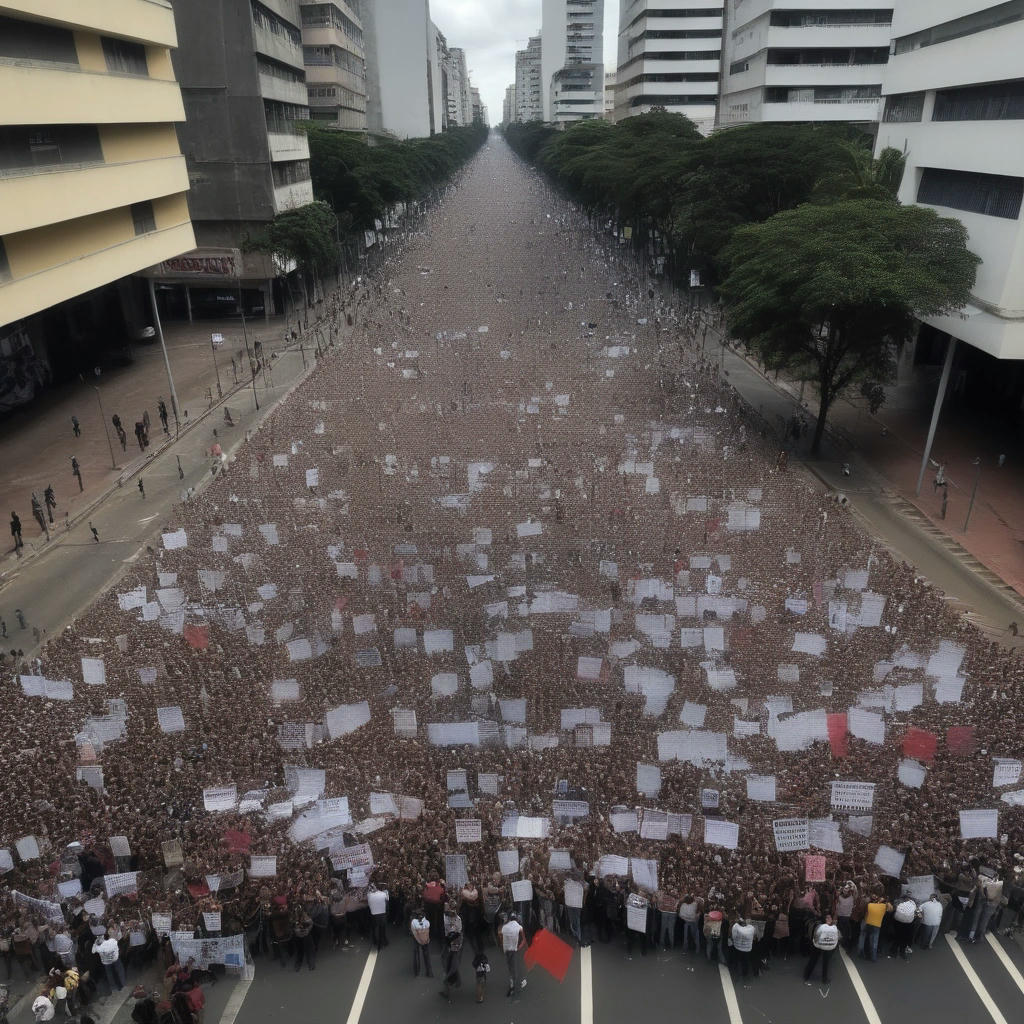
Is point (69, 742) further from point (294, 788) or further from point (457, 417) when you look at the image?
point (457, 417)

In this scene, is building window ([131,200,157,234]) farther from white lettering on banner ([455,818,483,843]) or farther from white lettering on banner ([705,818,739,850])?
white lettering on banner ([705,818,739,850])

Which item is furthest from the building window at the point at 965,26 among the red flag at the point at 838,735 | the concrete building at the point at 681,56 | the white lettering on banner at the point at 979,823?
the concrete building at the point at 681,56

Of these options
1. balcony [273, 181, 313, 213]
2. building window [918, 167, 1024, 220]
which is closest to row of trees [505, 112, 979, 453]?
building window [918, 167, 1024, 220]

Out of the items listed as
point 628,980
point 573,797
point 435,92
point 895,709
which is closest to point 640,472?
point 895,709

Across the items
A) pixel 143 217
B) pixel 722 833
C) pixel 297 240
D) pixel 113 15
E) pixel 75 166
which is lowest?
pixel 722 833

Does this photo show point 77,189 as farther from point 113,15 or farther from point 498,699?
point 498,699

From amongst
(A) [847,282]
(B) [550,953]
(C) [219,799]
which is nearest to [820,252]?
(A) [847,282]

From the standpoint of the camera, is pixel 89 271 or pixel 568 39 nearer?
pixel 89 271
